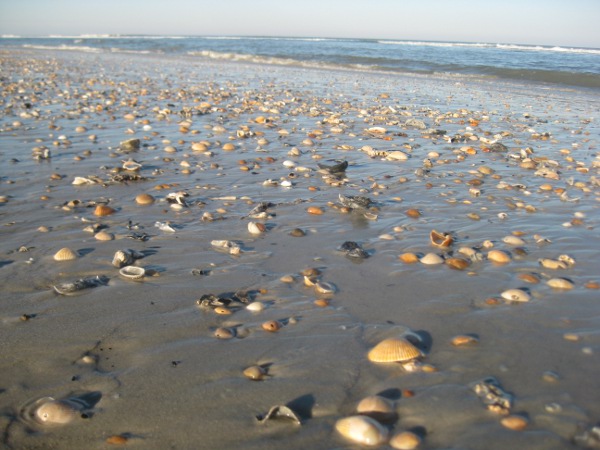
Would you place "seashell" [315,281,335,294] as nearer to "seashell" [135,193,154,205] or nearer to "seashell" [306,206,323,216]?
"seashell" [306,206,323,216]

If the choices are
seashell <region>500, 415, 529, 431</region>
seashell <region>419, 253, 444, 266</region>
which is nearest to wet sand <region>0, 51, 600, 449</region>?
seashell <region>500, 415, 529, 431</region>

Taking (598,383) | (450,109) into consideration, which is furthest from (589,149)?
(598,383)

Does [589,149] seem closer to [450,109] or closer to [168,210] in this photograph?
[450,109]

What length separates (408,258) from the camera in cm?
375

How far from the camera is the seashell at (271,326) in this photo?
2.81m

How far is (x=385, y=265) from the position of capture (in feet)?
12.1

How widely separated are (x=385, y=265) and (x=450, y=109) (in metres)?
9.50

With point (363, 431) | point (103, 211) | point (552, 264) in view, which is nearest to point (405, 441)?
point (363, 431)

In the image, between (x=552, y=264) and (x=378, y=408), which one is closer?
(x=378, y=408)

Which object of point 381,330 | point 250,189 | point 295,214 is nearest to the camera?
point 381,330

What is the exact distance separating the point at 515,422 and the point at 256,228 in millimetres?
2725

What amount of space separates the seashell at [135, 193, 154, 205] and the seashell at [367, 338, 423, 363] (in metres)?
3.29

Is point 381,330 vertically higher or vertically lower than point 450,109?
lower

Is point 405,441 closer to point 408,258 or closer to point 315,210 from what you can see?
point 408,258
